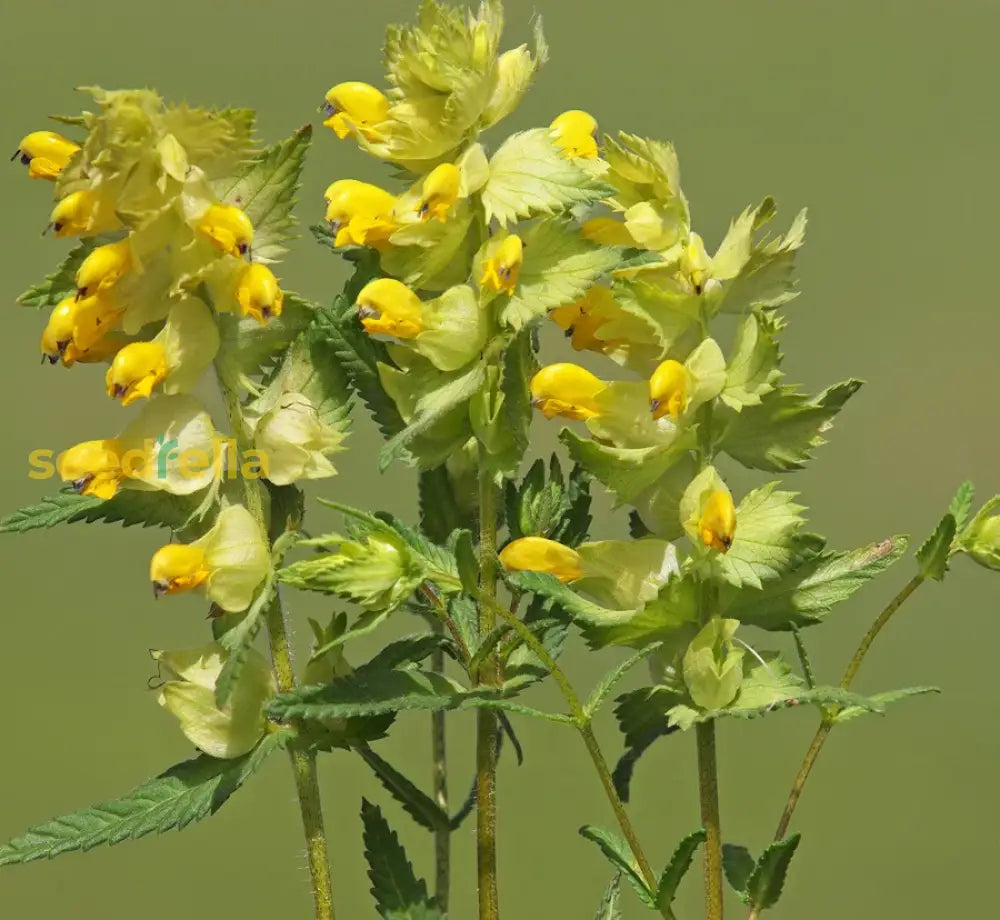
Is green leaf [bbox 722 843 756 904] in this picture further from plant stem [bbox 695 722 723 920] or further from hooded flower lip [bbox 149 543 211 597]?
hooded flower lip [bbox 149 543 211 597]

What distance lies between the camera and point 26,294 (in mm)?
831

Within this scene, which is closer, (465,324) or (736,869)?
(465,324)

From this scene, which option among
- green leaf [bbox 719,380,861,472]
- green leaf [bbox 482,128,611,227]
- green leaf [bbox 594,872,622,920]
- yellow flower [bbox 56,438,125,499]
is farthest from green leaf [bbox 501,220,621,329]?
green leaf [bbox 594,872,622,920]

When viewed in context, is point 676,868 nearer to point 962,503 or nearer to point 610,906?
point 610,906

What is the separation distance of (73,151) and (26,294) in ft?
0.27

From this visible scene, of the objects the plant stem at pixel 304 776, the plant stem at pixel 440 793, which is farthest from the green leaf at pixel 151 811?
the plant stem at pixel 440 793

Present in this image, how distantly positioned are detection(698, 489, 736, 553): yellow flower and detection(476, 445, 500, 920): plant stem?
124 millimetres

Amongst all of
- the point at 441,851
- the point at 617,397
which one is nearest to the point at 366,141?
the point at 617,397

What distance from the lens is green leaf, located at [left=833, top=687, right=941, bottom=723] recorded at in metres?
0.77

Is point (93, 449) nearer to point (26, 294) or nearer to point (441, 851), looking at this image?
point (26, 294)

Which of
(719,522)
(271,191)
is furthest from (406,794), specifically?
(271,191)

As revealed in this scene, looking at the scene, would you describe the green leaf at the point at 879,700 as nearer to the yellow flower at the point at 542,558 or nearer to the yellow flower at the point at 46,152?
the yellow flower at the point at 542,558

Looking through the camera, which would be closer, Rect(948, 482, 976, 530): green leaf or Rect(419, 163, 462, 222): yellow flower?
Rect(419, 163, 462, 222): yellow flower

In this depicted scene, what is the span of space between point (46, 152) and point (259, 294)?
15 centimetres
